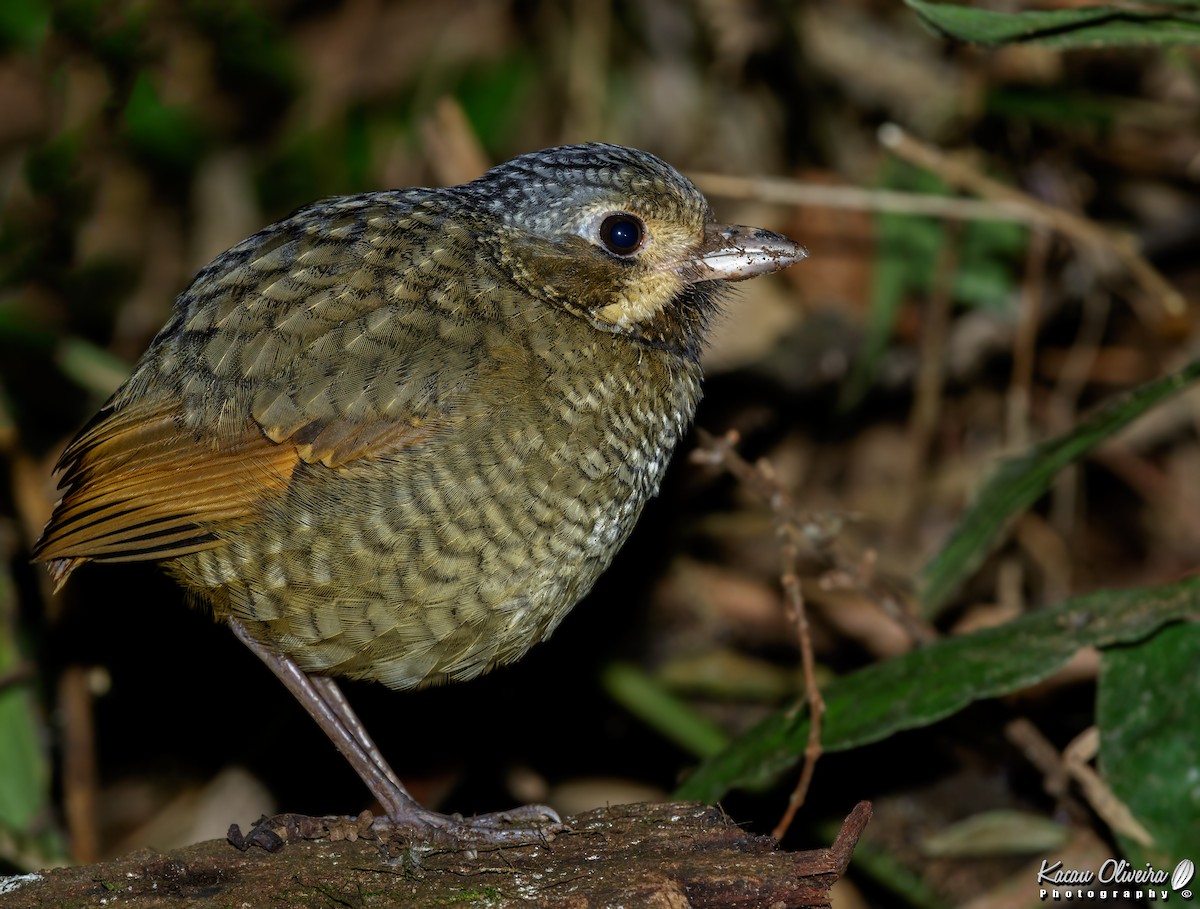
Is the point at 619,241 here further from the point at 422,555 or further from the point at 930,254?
the point at 930,254

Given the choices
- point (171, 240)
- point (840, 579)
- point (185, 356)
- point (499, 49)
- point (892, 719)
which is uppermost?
point (499, 49)

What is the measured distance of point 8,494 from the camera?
4512 mm

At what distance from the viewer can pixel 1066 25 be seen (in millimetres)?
3113

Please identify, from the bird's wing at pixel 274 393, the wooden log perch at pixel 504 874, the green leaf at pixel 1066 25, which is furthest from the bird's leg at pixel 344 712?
the green leaf at pixel 1066 25

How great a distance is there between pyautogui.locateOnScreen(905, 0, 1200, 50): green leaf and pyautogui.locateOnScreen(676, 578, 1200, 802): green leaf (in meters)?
1.27

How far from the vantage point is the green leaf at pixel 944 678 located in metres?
3.10

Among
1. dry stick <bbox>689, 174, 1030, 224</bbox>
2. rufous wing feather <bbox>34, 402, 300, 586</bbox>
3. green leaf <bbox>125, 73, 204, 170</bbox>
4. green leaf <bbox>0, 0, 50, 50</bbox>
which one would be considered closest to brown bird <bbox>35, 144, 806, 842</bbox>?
rufous wing feather <bbox>34, 402, 300, 586</bbox>

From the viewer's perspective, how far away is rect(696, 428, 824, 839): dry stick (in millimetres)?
3086

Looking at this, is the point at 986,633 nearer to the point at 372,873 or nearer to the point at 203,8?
the point at 372,873

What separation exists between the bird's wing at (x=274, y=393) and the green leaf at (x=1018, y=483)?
1.50 meters

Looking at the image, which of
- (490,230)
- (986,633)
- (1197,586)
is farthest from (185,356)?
(1197,586)

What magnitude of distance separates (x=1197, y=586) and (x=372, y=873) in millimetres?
1986

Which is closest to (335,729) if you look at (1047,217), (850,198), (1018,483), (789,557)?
(789,557)

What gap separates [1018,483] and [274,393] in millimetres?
1912
